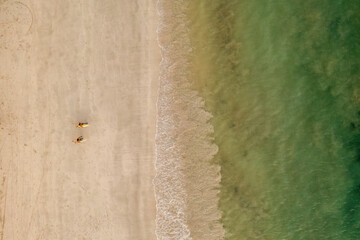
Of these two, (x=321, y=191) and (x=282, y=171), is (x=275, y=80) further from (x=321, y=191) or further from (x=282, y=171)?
(x=321, y=191)

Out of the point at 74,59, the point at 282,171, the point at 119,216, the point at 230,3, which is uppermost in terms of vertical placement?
the point at 230,3

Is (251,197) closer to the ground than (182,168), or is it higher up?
closer to the ground

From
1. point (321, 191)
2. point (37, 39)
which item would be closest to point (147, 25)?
→ point (37, 39)

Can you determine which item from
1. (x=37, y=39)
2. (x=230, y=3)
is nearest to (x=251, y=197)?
(x=230, y=3)

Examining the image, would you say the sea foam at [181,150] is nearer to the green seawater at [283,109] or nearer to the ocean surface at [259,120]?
the ocean surface at [259,120]

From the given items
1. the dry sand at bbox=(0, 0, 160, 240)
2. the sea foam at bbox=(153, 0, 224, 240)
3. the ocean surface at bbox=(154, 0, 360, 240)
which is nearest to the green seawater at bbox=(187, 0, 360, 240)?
the ocean surface at bbox=(154, 0, 360, 240)
